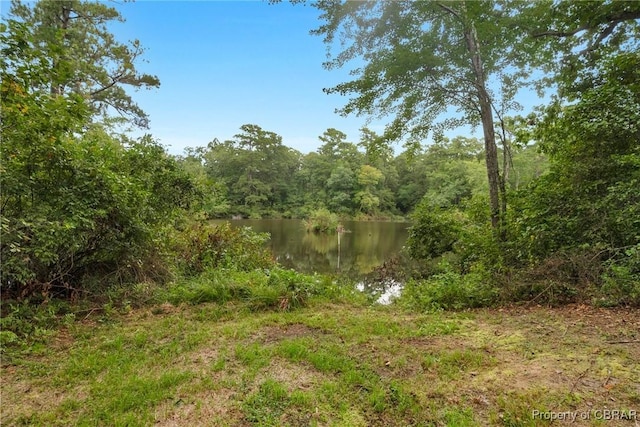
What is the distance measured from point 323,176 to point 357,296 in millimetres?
34684

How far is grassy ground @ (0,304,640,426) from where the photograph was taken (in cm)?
192

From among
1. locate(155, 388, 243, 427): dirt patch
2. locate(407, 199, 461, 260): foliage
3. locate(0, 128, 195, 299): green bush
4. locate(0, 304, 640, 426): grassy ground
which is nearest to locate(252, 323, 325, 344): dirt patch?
locate(0, 304, 640, 426): grassy ground

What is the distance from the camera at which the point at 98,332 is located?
3.20 meters

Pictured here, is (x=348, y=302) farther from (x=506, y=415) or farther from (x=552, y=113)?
(x=552, y=113)

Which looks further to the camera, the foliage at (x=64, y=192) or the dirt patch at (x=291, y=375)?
the foliage at (x=64, y=192)

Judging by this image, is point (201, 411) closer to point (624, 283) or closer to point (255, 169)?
point (624, 283)

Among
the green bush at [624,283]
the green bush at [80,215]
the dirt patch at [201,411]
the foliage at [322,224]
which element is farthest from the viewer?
the foliage at [322,224]

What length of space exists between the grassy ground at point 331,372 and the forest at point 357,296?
0.02m

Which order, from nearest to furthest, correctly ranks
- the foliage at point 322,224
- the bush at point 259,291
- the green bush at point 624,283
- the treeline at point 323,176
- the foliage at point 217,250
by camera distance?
the green bush at point 624,283 < the bush at point 259,291 < the foliage at point 217,250 < the foliage at point 322,224 < the treeline at point 323,176

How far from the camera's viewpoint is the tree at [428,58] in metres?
5.46

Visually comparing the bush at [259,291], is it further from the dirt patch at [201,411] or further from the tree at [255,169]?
the tree at [255,169]

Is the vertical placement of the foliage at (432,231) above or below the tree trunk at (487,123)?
below

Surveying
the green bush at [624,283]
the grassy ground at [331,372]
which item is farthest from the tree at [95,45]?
the green bush at [624,283]

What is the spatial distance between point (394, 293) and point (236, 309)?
165 inches
